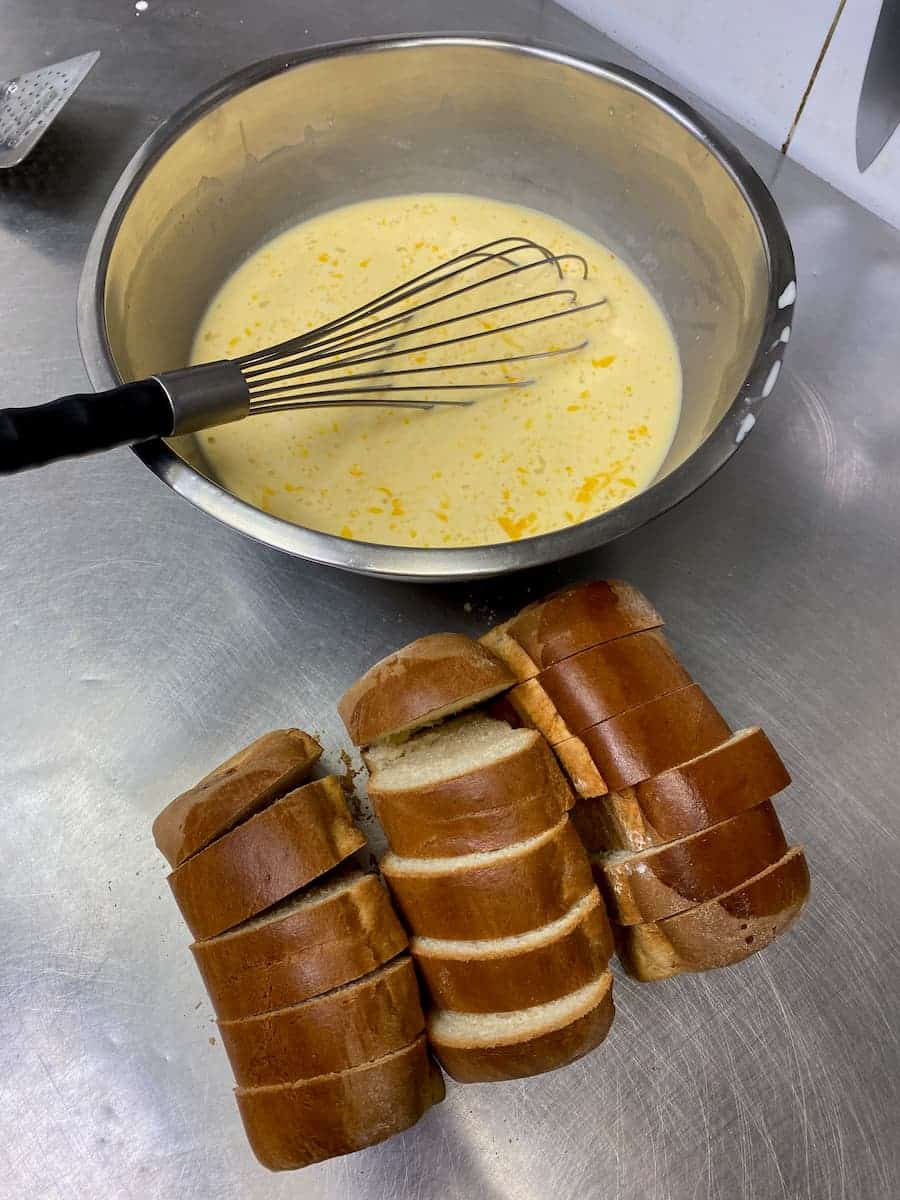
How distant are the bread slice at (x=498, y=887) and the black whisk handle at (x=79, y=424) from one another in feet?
1.57

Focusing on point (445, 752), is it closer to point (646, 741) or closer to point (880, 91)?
point (646, 741)

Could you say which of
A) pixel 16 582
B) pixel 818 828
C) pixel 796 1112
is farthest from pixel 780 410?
pixel 16 582

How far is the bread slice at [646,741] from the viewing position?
90cm

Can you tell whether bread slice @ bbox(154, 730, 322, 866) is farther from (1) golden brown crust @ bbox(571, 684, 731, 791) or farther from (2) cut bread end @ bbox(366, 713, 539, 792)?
(1) golden brown crust @ bbox(571, 684, 731, 791)

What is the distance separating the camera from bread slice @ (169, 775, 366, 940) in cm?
86

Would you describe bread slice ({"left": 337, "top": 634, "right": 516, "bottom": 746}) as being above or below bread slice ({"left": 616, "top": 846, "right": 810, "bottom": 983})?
above

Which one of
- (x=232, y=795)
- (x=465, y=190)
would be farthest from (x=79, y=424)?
(x=465, y=190)

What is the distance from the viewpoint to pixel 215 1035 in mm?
1002

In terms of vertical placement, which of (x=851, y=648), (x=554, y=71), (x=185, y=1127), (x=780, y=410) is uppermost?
(x=554, y=71)

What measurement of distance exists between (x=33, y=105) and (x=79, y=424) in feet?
2.71

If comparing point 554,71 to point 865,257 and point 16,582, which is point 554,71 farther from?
point 16,582

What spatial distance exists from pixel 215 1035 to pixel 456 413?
2.50ft

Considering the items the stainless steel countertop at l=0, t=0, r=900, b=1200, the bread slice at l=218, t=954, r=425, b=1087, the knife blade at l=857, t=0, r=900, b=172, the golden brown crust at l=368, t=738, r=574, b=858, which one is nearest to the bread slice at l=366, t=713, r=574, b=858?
the golden brown crust at l=368, t=738, r=574, b=858

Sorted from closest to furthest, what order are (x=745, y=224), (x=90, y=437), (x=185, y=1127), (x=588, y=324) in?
(x=90, y=437) → (x=185, y=1127) → (x=745, y=224) → (x=588, y=324)
